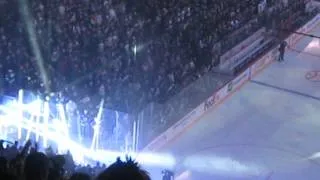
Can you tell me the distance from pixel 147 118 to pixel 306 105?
367 centimetres

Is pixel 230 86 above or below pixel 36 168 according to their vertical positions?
above

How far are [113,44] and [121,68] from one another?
902 millimetres

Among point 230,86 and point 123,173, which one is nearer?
point 123,173

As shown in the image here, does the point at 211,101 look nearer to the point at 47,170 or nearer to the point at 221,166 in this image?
the point at 221,166

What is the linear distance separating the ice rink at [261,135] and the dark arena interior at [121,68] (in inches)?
6.2

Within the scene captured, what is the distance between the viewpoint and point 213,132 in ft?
28.3

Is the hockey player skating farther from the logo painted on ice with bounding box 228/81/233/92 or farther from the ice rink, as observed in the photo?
the logo painted on ice with bounding box 228/81/233/92

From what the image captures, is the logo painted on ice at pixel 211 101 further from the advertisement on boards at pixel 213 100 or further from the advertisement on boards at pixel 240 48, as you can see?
the advertisement on boards at pixel 240 48

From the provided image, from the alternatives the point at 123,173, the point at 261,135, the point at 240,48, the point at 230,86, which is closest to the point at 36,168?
the point at 123,173

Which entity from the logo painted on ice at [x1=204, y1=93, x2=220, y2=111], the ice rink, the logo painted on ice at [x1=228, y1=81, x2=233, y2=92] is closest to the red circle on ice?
the ice rink

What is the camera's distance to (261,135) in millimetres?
8688

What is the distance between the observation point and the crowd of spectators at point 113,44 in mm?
8125

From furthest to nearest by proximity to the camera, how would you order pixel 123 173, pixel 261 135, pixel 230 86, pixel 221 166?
pixel 230 86
pixel 261 135
pixel 221 166
pixel 123 173

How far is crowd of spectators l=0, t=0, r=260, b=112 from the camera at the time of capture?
8.12 meters
